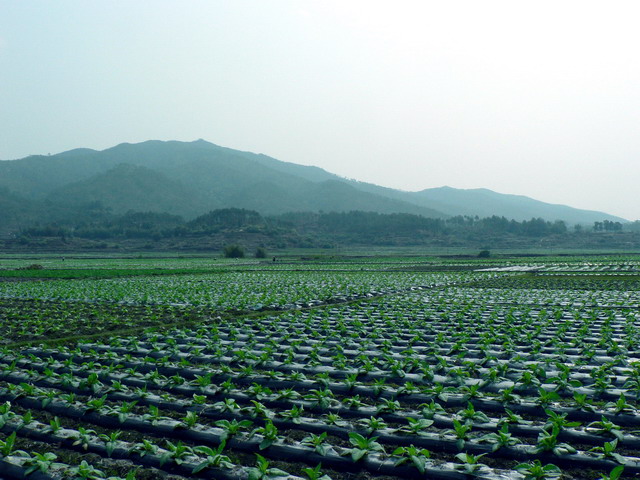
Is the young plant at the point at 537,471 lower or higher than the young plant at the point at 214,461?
higher

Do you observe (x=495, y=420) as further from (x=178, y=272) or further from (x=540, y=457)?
(x=178, y=272)

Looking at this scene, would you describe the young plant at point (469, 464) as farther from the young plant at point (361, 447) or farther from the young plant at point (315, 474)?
the young plant at point (315, 474)

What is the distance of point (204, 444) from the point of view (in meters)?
5.12

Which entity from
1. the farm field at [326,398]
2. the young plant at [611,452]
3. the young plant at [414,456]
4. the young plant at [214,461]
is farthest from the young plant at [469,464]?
the young plant at [214,461]

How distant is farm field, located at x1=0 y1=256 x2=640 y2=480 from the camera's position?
4.56 metres

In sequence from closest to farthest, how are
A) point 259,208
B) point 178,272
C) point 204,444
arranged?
point 204,444 → point 178,272 → point 259,208

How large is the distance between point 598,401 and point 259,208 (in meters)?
170

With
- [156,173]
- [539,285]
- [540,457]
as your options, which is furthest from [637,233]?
[156,173]

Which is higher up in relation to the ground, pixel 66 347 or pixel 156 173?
pixel 156 173

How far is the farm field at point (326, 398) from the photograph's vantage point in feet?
15.0

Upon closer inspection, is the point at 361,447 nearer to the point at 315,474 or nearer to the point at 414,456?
the point at 414,456

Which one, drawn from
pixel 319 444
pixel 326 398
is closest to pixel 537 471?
pixel 319 444

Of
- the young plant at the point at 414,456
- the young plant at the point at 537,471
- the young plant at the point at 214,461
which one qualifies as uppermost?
the young plant at the point at 537,471

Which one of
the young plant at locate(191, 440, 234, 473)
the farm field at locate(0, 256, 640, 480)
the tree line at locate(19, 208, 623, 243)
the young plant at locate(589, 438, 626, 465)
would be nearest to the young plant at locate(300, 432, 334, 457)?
the farm field at locate(0, 256, 640, 480)
